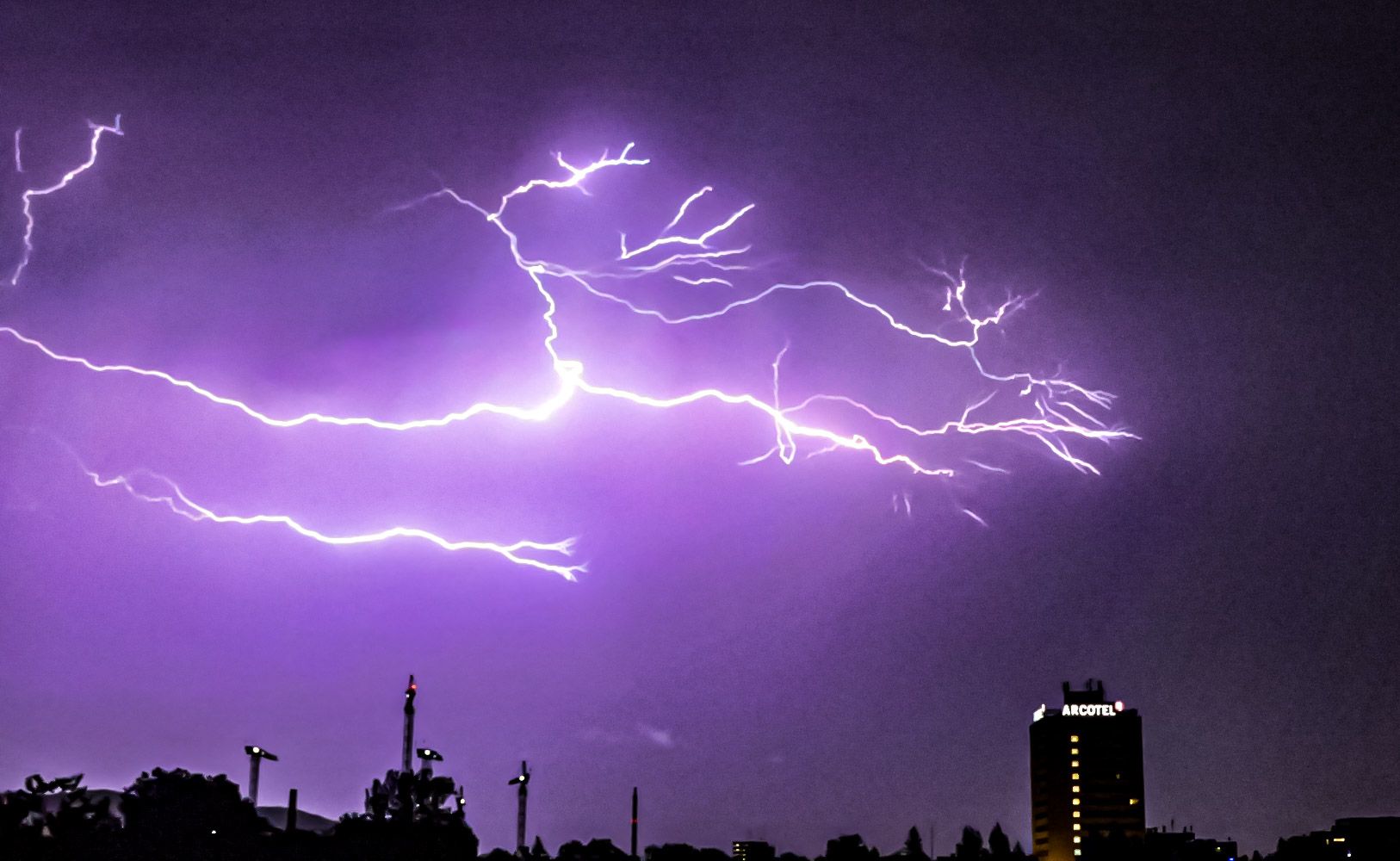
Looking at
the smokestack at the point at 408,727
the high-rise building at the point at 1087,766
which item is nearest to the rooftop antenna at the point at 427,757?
the smokestack at the point at 408,727

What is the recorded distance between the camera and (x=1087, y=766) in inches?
5394

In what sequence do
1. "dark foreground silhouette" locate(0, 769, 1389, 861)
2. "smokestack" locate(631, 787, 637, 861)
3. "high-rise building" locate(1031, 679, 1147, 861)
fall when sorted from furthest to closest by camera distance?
"high-rise building" locate(1031, 679, 1147, 861) < "smokestack" locate(631, 787, 637, 861) < "dark foreground silhouette" locate(0, 769, 1389, 861)

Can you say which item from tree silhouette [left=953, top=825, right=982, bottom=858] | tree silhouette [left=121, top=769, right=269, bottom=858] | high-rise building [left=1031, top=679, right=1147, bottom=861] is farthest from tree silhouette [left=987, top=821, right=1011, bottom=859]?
high-rise building [left=1031, top=679, right=1147, bottom=861]

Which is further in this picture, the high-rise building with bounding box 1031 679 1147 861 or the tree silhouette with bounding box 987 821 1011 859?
the high-rise building with bounding box 1031 679 1147 861

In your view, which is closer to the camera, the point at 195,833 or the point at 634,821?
the point at 195,833

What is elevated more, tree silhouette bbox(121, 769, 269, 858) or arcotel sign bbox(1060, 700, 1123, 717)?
arcotel sign bbox(1060, 700, 1123, 717)

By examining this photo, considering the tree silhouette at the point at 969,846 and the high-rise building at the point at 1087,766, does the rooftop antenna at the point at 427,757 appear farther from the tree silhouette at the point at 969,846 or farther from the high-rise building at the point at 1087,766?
the high-rise building at the point at 1087,766

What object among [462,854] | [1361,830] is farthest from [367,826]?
[1361,830]

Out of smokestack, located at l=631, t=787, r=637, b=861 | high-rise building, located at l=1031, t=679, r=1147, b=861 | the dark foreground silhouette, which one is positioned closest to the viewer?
the dark foreground silhouette

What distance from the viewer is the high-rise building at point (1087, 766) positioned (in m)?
Result: 136

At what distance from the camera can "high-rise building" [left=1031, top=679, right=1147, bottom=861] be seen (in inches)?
5369

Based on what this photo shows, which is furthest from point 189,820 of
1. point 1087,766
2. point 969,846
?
point 1087,766

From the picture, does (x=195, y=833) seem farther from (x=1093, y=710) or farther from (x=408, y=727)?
(x=1093, y=710)

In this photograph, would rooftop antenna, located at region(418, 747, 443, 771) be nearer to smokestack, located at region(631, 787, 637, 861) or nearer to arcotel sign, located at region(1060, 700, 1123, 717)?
smokestack, located at region(631, 787, 637, 861)
